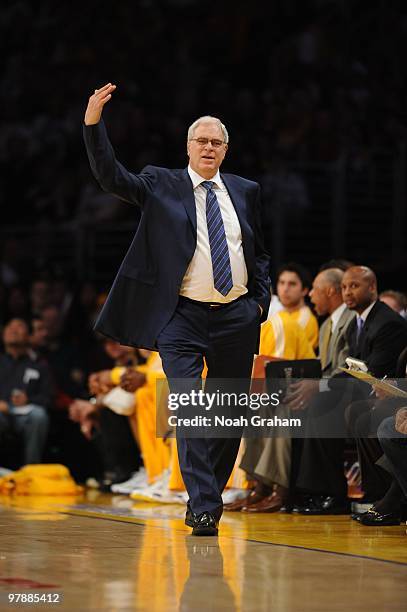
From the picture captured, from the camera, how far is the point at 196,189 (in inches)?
213

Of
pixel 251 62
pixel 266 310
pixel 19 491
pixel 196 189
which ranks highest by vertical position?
pixel 251 62

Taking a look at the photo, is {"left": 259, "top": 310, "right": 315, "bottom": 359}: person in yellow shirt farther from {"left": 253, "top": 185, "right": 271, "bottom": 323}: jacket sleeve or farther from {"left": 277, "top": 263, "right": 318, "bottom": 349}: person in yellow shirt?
{"left": 253, "top": 185, "right": 271, "bottom": 323}: jacket sleeve

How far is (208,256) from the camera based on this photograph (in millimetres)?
5273

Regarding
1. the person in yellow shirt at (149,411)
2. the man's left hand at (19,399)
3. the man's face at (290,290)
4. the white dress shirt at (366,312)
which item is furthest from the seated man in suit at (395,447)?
the man's left hand at (19,399)

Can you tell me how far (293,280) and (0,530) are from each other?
2549mm

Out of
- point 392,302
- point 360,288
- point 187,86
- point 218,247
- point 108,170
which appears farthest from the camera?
point 187,86

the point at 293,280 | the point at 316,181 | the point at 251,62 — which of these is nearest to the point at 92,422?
the point at 293,280

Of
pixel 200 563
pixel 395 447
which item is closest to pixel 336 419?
pixel 395 447

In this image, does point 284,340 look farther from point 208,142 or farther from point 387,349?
point 208,142

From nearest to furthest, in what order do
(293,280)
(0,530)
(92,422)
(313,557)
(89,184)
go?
(313,557) < (0,530) < (293,280) < (92,422) < (89,184)

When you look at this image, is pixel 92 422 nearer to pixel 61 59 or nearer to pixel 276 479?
pixel 276 479

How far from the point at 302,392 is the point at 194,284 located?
1403 millimetres

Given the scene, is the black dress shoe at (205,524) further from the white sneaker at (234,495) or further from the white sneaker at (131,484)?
the white sneaker at (131,484)

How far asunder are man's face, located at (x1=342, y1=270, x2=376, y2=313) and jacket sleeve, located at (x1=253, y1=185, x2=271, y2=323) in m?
0.86
